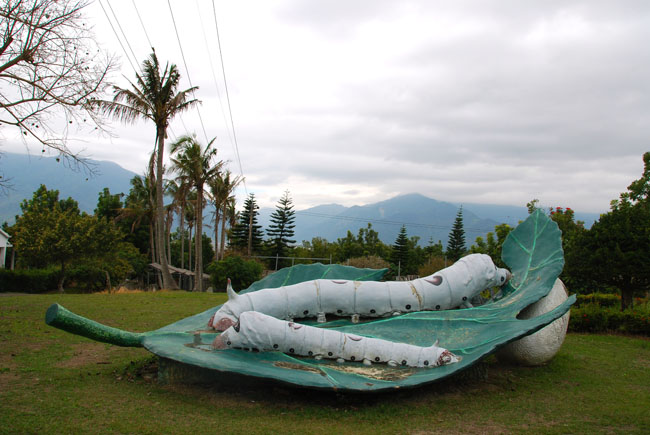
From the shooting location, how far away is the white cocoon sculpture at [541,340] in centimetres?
831

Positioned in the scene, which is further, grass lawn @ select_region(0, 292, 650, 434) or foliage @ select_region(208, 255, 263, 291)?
foliage @ select_region(208, 255, 263, 291)

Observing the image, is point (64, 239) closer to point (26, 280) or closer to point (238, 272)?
point (26, 280)

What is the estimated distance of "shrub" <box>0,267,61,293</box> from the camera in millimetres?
26594

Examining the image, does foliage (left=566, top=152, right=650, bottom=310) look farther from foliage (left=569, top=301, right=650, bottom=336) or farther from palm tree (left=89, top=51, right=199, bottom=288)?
palm tree (left=89, top=51, right=199, bottom=288)

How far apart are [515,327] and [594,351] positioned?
532cm

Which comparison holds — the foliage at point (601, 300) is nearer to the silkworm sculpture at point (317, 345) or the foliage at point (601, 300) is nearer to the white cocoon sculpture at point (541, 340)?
the white cocoon sculpture at point (541, 340)

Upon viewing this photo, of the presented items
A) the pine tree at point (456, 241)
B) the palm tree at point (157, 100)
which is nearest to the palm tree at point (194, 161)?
the palm tree at point (157, 100)

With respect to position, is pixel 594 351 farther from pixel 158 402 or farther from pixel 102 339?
pixel 102 339

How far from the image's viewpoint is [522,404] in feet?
22.5

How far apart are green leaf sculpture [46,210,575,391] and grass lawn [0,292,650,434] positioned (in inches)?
17.1

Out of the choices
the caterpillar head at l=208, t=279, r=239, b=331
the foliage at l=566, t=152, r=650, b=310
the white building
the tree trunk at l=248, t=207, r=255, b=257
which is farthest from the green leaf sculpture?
the tree trunk at l=248, t=207, r=255, b=257

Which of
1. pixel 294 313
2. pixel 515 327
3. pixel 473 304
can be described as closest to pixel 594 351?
pixel 473 304

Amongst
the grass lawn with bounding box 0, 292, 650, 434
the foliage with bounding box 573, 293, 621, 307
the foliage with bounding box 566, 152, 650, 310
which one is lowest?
the grass lawn with bounding box 0, 292, 650, 434

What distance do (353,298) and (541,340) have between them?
3.29 m
